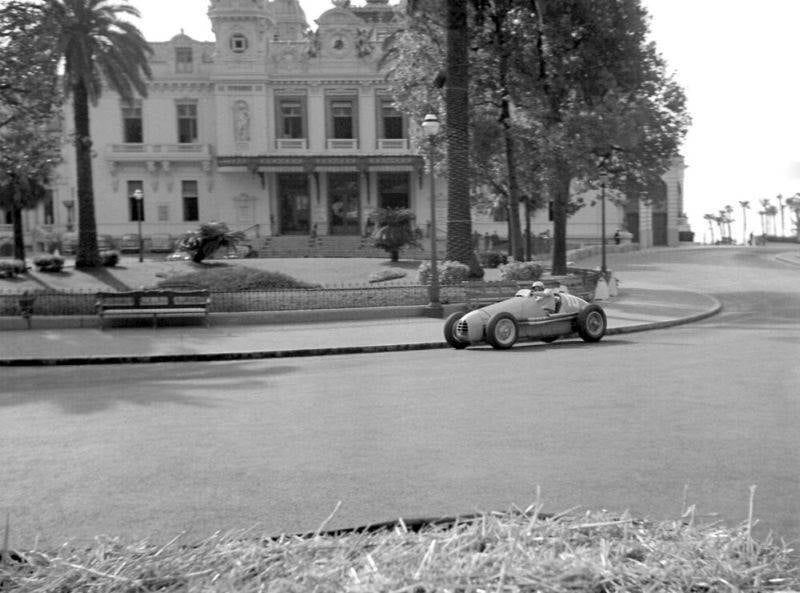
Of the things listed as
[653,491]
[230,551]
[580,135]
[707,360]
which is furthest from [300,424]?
[580,135]

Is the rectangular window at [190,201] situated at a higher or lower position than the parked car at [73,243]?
higher

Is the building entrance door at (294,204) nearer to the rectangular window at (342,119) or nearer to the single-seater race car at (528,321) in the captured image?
the rectangular window at (342,119)

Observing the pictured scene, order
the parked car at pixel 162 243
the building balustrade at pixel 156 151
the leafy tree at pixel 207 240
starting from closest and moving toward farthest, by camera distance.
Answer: the leafy tree at pixel 207 240, the parked car at pixel 162 243, the building balustrade at pixel 156 151

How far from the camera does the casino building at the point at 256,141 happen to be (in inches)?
2276

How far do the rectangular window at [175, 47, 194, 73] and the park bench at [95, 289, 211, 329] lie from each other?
134ft

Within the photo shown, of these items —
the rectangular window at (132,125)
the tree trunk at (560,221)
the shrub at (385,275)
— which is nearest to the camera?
the tree trunk at (560,221)

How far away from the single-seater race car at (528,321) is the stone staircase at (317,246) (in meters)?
29.9

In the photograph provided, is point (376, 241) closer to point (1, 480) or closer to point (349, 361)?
point (349, 361)

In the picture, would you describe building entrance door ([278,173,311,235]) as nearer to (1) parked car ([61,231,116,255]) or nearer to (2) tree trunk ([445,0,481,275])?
(1) parked car ([61,231,116,255])

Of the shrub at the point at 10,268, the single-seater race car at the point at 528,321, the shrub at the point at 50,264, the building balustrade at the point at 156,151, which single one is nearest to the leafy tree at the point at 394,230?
the shrub at the point at 50,264

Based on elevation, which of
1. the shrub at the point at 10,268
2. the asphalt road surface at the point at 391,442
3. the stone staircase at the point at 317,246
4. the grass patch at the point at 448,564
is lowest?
the asphalt road surface at the point at 391,442

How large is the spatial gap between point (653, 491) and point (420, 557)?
130 inches

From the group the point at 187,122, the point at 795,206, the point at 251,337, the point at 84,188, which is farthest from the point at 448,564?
the point at 795,206

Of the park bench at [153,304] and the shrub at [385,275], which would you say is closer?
Answer: the park bench at [153,304]
